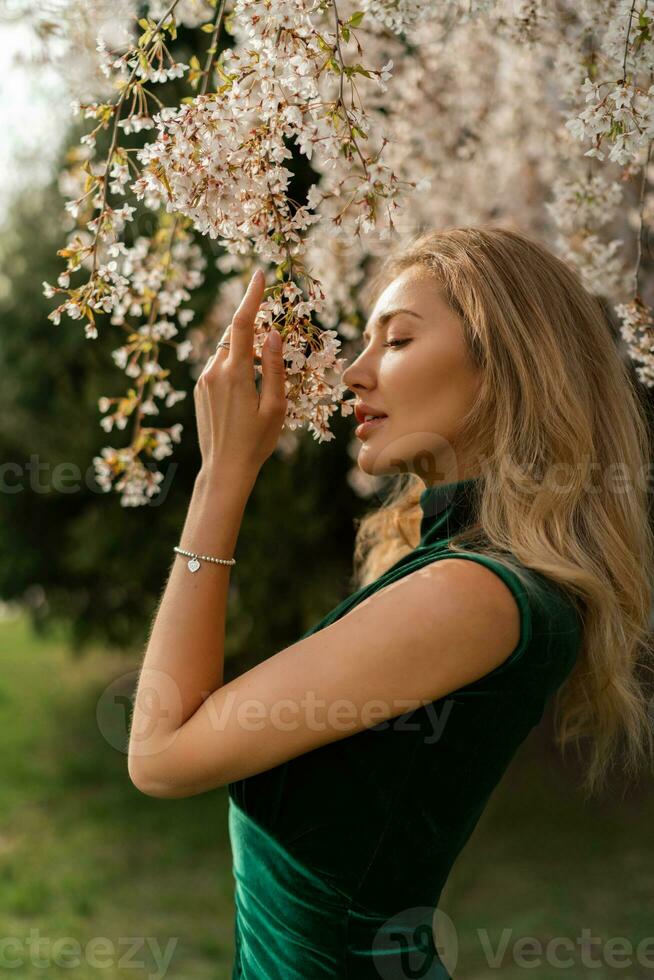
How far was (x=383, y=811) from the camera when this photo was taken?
1284mm

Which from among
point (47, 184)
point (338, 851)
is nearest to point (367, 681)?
point (338, 851)

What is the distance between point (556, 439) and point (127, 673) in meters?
4.23

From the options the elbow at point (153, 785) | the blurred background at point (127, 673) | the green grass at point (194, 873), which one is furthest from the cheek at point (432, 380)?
the blurred background at point (127, 673)

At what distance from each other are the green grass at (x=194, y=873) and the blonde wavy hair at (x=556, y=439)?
1592mm

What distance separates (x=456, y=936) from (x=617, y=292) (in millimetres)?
2798

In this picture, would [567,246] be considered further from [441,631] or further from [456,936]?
[456,936]

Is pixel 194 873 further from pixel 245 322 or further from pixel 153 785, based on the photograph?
pixel 245 322

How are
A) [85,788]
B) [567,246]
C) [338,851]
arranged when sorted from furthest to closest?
[85,788] → [567,246] → [338,851]

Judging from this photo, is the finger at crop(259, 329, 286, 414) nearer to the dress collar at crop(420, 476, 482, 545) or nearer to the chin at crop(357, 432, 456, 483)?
the chin at crop(357, 432, 456, 483)

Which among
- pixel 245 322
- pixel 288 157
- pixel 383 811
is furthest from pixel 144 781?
pixel 288 157

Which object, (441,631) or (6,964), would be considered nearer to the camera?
(441,631)

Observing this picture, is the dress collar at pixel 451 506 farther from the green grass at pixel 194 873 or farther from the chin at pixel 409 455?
the green grass at pixel 194 873

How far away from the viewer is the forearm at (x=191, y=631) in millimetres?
1254

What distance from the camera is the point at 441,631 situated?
117cm
